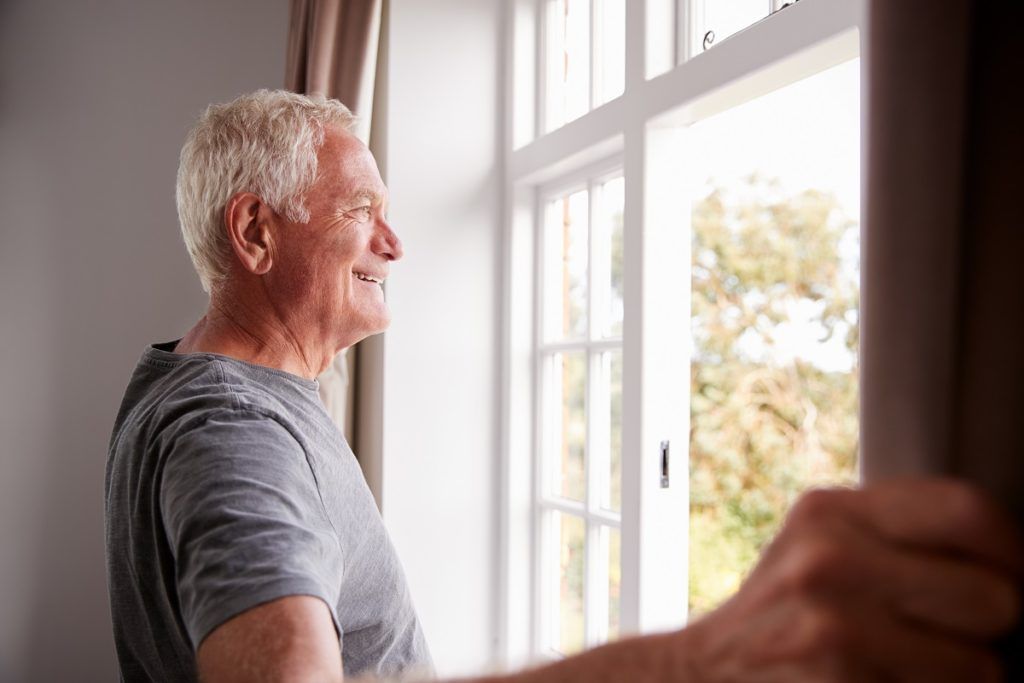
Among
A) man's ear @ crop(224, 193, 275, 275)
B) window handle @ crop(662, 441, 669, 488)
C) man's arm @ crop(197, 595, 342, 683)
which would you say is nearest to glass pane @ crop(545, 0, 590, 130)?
window handle @ crop(662, 441, 669, 488)

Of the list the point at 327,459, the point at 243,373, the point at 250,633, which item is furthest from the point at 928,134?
the point at 243,373

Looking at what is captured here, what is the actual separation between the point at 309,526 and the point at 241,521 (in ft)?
0.31

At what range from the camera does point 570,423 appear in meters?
2.80

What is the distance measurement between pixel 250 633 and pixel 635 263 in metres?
1.48

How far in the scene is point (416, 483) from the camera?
2.83 meters

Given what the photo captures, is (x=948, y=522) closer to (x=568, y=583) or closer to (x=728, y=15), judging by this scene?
(x=728, y=15)

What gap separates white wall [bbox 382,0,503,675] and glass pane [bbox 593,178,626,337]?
0.45 m

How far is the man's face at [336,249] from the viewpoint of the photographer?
162cm

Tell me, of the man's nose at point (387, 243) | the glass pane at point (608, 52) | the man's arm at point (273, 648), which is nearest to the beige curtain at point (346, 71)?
the glass pane at point (608, 52)

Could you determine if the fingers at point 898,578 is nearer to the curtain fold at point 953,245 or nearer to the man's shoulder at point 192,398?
the curtain fold at point 953,245

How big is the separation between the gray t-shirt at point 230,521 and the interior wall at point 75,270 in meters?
1.93

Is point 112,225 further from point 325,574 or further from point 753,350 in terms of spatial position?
point 753,350

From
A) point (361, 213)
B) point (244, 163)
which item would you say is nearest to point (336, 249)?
point (361, 213)

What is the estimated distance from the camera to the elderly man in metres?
0.40
